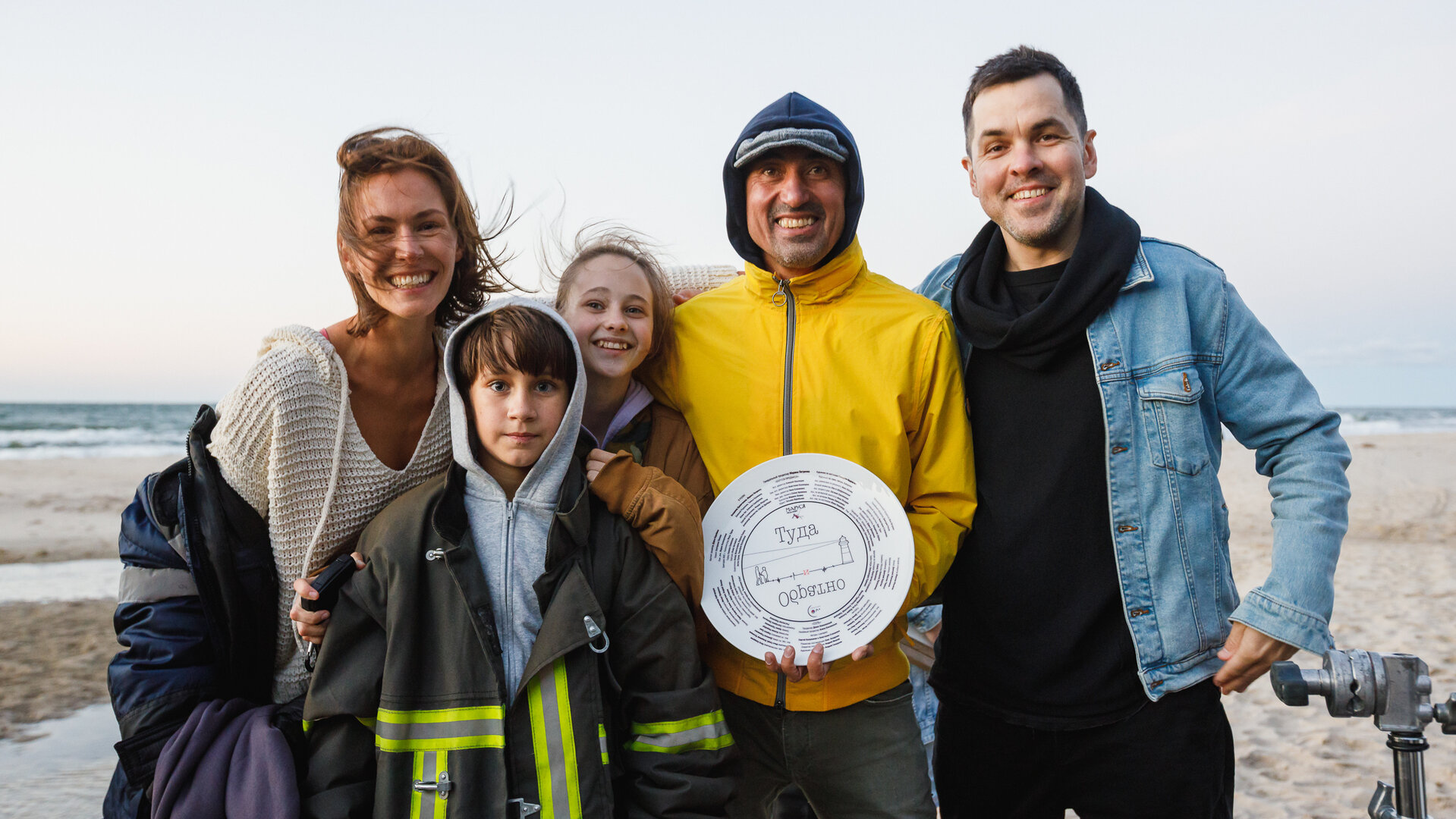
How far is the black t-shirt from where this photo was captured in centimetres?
229

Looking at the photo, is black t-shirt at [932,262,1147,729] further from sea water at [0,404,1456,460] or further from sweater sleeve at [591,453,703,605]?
sea water at [0,404,1456,460]

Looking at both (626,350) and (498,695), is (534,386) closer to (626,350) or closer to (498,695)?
(626,350)

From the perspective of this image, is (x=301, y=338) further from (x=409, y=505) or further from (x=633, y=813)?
(x=633, y=813)

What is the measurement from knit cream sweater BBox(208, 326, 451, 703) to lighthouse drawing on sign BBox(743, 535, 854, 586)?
102 centimetres

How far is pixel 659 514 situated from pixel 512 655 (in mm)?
494

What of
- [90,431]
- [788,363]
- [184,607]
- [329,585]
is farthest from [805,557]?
[90,431]

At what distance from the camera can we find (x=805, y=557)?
92.0 inches

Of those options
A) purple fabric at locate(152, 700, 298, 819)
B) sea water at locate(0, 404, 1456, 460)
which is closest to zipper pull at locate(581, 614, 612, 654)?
purple fabric at locate(152, 700, 298, 819)

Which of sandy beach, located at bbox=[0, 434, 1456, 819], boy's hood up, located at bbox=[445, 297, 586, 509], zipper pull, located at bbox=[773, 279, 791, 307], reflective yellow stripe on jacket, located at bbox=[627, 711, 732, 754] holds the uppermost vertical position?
zipper pull, located at bbox=[773, 279, 791, 307]

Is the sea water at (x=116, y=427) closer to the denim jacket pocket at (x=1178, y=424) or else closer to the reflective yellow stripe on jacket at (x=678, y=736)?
the denim jacket pocket at (x=1178, y=424)

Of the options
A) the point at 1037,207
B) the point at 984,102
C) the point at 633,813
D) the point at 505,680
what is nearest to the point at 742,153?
the point at 984,102

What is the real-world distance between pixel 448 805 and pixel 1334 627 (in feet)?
25.3

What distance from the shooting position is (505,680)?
2.01 meters

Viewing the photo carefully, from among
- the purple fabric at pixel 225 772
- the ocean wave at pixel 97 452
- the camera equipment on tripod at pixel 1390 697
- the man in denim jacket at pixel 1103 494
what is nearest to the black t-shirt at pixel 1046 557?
the man in denim jacket at pixel 1103 494
